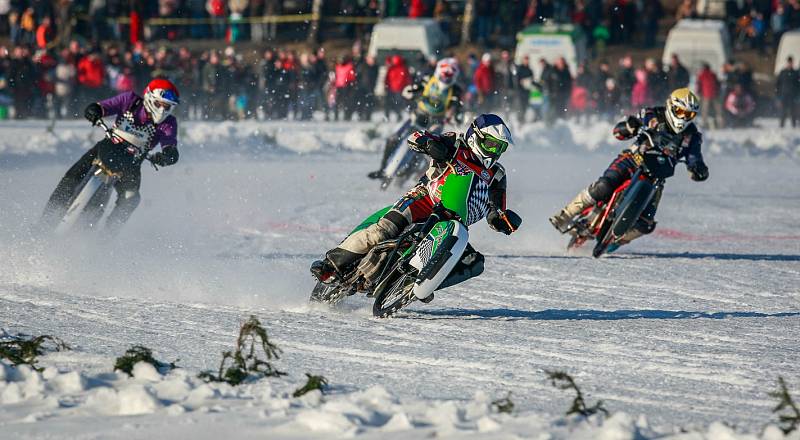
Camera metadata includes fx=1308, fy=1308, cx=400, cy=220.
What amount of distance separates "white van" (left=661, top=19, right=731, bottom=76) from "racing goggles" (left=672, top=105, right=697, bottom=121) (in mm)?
19841

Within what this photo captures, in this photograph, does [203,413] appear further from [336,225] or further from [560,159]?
[560,159]

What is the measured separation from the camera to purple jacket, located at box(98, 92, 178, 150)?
13.5 m

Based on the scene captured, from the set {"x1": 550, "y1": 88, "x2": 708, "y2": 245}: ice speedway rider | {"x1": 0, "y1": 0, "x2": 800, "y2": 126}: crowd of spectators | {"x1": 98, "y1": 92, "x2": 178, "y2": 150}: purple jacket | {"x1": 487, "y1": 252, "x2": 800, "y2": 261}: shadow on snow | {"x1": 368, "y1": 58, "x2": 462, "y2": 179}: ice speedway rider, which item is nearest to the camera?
{"x1": 98, "y1": 92, "x2": 178, "y2": 150}: purple jacket

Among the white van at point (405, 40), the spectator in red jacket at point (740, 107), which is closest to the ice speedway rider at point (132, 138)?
the white van at point (405, 40)

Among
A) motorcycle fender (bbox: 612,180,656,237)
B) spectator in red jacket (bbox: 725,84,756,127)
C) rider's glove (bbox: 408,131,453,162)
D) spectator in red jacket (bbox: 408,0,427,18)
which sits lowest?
spectator in red jacket (bbox: 725,84,756,127)

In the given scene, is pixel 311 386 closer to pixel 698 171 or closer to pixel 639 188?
pixel 639 188

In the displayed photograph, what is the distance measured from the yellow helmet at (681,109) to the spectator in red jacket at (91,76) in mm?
17045

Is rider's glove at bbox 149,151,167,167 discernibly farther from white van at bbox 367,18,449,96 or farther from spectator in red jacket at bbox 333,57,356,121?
white van at bbox 367,18,449,96

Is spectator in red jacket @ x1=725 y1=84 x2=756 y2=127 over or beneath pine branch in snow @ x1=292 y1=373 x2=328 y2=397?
beneath

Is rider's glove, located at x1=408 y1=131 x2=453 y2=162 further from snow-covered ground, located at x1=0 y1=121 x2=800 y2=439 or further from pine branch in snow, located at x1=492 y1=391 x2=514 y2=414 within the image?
pine branch in snow, located at x1=492 y1=391 x2=514 y2=414

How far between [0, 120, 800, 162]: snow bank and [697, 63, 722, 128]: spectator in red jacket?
0.66m

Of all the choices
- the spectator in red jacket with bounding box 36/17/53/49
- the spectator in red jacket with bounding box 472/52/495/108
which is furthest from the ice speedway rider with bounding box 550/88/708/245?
the spectator in red jacket with bounding box 36/17/53/49

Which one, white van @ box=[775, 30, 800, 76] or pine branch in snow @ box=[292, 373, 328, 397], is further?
white van @ box=[775, 30, 800, 76]

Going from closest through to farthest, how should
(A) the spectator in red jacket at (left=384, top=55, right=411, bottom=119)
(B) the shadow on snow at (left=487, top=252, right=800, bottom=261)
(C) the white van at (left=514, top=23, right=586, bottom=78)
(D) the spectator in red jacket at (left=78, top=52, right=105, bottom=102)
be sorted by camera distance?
(B) the shadow on snow at (left=487, top=252, right=800, bottom=261)
(D) the spectator in red jacket at (left=78, top=52, right=105, bottom=102)
(A) the spectator in red jacket at (left=384, top=55, right=411, bottom=119)
(C) the white van at (left=514, top=23, right=586, bottom=78)
